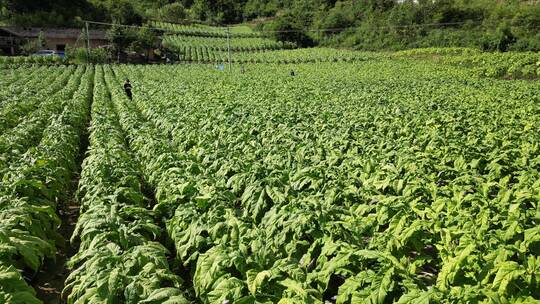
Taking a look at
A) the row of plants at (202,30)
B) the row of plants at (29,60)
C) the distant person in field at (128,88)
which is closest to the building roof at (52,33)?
the row of plants at (202,30)

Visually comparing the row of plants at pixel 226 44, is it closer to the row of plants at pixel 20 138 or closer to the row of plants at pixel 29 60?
the row of plants at pixel 29 60

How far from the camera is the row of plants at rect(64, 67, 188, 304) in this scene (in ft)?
12.8

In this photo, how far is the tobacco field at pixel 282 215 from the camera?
3.97 m

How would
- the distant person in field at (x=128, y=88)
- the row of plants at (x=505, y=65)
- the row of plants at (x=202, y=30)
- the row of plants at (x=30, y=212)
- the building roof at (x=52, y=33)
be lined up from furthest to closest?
the row of plants at (x=202, y=30) < the building roof at (x=52, y=33) < the row of plants at (x=505, y=65) < the distant person in field at (x=128, y=88) < the row of plants at (x=30, y=212)

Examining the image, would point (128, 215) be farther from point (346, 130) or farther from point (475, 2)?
point (475, 2)

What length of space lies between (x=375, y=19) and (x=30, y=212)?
3153 inches

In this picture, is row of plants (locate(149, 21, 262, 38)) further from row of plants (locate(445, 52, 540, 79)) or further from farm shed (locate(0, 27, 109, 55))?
row of plants (locate(445, 52, 540, 79))

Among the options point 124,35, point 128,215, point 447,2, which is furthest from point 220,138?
point 447,2

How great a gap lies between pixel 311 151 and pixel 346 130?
2.11 metres

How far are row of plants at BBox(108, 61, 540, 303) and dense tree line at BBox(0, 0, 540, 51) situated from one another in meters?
48.2

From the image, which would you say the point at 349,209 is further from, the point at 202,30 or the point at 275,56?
the point at 202,30

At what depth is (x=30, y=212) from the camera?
19.1 feet

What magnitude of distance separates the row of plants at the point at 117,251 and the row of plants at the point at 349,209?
0.41 meters

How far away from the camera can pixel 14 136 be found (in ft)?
33.8
